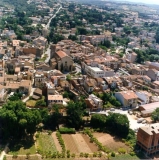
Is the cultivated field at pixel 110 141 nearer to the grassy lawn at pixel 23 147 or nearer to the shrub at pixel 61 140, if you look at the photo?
the shrub at pixel 61 140

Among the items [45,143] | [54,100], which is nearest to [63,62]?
[54,100]

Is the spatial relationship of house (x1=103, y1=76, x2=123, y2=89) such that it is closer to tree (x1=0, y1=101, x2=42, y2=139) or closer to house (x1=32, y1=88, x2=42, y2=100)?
house (x1=32, y1=88, x2=42, y2=100)

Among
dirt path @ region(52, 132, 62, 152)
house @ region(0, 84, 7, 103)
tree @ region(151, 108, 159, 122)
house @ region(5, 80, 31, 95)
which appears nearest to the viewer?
dirt path @ region(52, 132, 62, 152)

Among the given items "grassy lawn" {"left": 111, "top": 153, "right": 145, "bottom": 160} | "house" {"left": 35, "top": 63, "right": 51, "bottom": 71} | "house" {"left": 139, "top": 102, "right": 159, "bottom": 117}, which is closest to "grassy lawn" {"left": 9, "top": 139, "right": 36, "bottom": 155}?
"grassy lawn" {"left": 111, "top": 153, "right": 145, "bottom": 160}

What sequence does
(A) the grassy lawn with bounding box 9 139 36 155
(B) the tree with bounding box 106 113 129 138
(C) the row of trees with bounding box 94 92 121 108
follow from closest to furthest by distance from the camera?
1. (A) the grassy lawn with bounding box 9 139 36 155
2. (B) the tree with bounding box 106 113 129 138
3. (C) the row of trees with bounding box 94 92 121 108

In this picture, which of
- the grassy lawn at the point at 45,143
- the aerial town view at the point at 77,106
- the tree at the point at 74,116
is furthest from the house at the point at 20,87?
the grassy lawn at the point at 45,143

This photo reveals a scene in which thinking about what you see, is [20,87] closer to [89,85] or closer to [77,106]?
[77,106]
